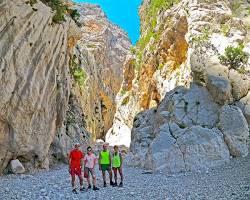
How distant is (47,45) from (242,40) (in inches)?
709

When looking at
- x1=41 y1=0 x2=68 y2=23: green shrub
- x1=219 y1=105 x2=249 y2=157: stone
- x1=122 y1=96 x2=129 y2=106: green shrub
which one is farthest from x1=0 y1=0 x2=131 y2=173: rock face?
x1=122 y1=96 x2=129 y2=106: green shrub

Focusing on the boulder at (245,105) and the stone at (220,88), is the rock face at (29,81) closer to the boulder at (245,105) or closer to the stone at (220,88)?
the stone at (220,88)

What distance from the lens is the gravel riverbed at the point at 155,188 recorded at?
14.9m

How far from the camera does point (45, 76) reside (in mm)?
27812

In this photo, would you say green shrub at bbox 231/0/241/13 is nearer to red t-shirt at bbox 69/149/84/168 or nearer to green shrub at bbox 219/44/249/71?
green shrub at bbox 219/44/249/71

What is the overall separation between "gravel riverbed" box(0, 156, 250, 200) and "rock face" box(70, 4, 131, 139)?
50.8 m

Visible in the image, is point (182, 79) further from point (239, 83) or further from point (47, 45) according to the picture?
point (47, 45)

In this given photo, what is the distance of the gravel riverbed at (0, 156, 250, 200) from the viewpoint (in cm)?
1488

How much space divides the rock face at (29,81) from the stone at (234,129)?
1203cm

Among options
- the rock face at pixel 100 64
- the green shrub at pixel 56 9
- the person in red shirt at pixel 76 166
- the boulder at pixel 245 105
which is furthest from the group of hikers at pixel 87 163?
the rock face at pixel 100 64

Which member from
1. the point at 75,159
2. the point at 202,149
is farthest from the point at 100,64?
the point at 75,159

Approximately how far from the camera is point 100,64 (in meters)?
91.4

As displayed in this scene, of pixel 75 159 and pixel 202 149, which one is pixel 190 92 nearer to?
pixel 202 149

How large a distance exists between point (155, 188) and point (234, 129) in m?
11.7
